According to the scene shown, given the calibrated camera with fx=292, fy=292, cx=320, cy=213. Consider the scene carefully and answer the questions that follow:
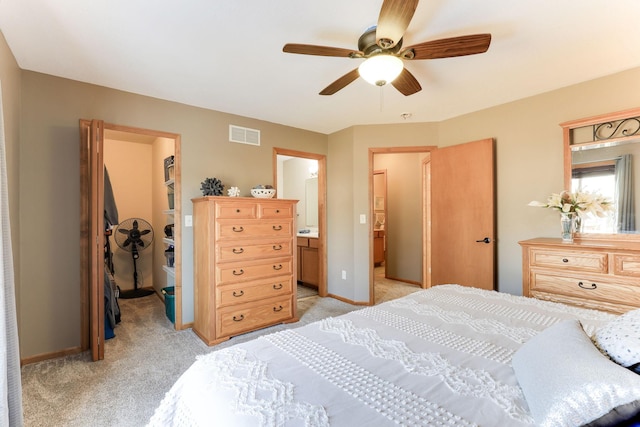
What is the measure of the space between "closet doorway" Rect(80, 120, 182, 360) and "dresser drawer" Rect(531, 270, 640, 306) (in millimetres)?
3418

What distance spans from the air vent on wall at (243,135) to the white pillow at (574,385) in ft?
11.0

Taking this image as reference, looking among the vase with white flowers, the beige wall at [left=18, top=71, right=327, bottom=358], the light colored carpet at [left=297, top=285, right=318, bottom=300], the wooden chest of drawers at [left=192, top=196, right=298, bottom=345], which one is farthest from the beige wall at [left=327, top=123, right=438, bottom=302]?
the beige wall at [left=18, top=71, right=327, bottom=358]

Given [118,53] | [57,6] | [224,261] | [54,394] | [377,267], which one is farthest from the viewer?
[377,267]

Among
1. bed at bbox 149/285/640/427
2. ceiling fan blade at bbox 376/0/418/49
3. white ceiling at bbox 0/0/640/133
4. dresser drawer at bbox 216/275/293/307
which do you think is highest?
white ceiling at bbox 0/0/640/133

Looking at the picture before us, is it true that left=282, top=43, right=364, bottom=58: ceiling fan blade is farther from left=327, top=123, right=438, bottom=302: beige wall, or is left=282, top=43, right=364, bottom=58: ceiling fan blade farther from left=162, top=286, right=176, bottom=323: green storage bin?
left=162, top=286, right=176, bottom=323: green storage bin

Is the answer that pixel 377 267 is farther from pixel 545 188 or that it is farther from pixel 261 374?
pixel 261 374

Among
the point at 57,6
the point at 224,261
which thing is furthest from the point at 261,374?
the point at 57,6

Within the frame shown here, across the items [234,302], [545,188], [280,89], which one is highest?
[280,89]

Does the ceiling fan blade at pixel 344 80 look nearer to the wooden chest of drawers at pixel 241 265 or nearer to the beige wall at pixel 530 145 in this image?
the wooden chest of drawers at pixel 241 265

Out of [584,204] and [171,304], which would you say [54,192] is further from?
[584,204]

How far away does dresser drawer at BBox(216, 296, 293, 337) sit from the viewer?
276 centimetres

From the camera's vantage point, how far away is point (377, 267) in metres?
6.68

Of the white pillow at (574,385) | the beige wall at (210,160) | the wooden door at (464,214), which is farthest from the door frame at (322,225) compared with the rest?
the white pillow at (574,385)

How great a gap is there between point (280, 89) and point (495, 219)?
269cm
